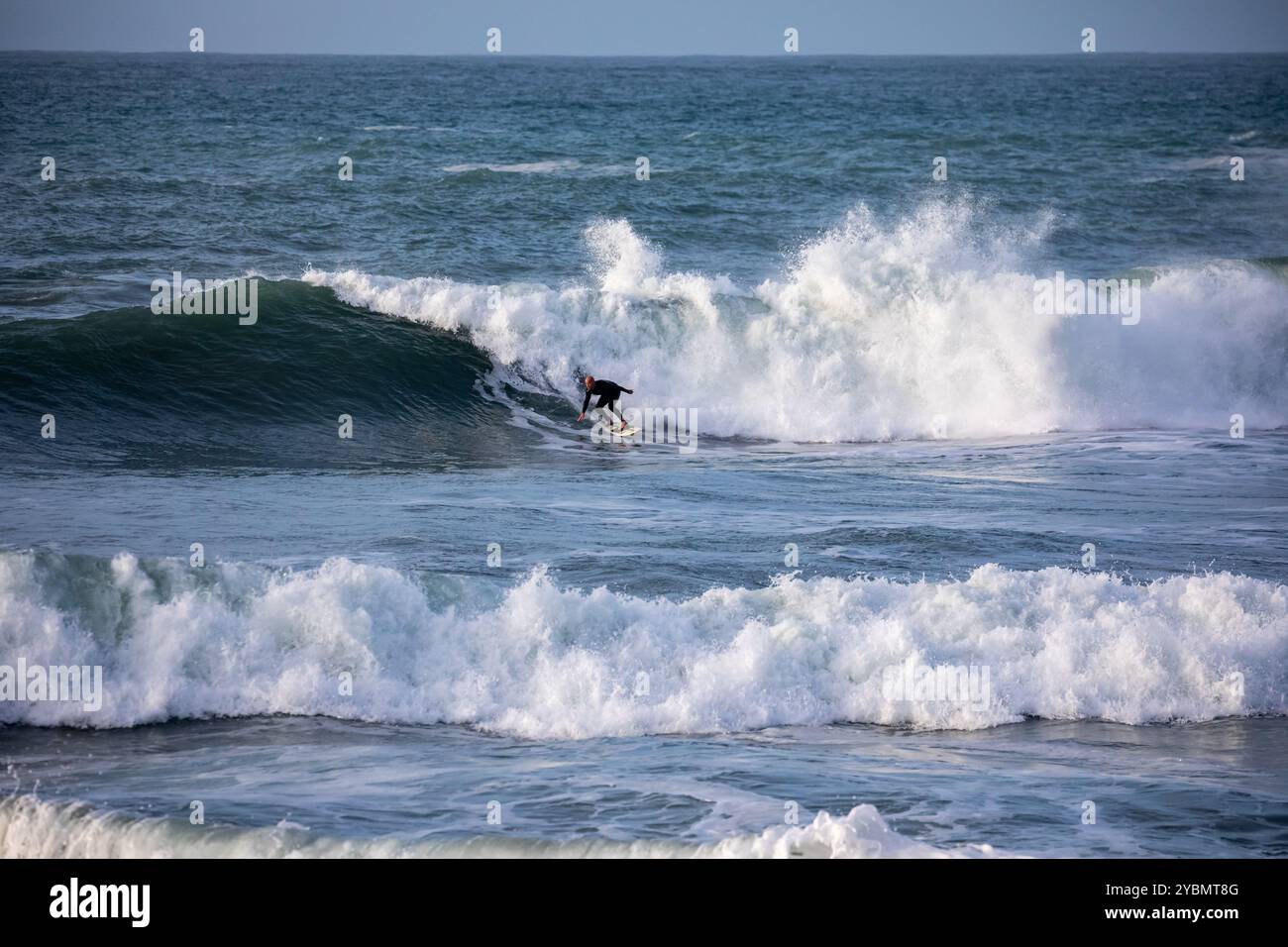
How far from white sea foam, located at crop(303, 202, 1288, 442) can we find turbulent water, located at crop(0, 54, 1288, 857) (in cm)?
7

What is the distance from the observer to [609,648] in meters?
11.5

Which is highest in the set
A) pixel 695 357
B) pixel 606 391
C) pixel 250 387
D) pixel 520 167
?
pixel 520 167

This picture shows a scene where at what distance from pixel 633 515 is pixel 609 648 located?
3.85 m

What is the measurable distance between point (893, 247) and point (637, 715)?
15628 mm

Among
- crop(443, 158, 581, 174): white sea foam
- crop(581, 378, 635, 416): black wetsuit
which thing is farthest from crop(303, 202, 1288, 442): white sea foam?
crop(443, 158, 581, 174): white sea foam

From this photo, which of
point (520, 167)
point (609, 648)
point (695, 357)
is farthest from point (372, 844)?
point (520, 167)

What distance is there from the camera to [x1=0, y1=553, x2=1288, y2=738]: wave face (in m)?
10.9

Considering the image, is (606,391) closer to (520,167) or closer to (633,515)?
(633,515)

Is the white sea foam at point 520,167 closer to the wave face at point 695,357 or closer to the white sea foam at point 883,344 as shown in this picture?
the wave face at point 695,357

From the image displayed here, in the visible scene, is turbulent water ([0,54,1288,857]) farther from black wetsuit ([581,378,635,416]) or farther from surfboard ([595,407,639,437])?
black wetsuit ([581,378,635,416])

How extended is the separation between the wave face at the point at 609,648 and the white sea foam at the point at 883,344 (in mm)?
8988

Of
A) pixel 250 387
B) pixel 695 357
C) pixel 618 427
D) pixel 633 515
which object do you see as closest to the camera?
pixel 633 515

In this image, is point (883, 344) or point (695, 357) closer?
point (695, 357)

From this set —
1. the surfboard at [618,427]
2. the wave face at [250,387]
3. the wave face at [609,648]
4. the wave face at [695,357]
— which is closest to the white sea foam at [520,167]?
the wave face at [695,357]
